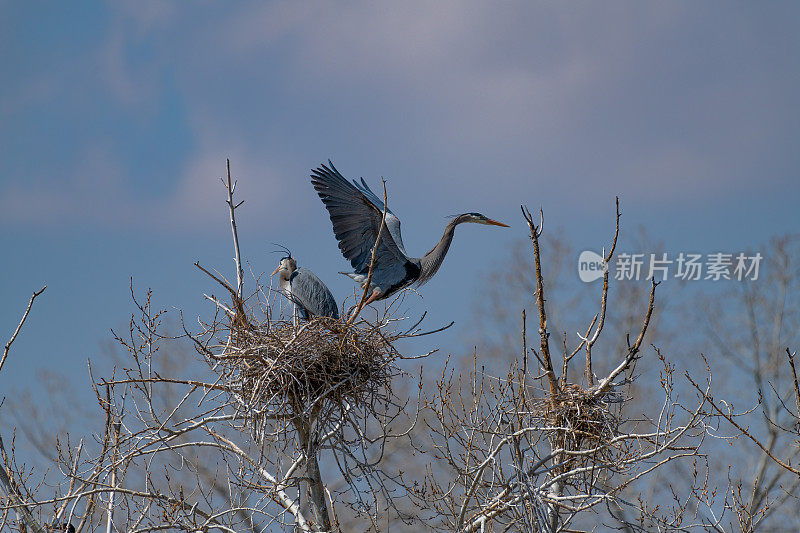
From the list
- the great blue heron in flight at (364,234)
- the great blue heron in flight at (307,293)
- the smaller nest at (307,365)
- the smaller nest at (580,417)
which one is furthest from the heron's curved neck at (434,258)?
the smaller nest at (580,417)

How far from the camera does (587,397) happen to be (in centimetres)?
464

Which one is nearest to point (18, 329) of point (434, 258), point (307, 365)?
point (307, 365)

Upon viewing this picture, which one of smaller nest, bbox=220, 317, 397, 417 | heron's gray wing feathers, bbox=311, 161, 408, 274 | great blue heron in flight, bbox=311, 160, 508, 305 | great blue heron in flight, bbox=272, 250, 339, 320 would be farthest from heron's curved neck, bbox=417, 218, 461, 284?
smaller nest, bbox=220, 317, 397, 417

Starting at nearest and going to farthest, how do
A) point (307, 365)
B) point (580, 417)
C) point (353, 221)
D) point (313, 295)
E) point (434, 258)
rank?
A: 1. point (580, 417)
2. point (307, 365)
3. point (313, 295)
4. point (353, 221)
5. point (434, 258)

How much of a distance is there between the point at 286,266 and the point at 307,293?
0.34 m

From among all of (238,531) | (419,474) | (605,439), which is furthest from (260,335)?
(419,474)

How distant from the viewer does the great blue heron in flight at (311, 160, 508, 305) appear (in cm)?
674

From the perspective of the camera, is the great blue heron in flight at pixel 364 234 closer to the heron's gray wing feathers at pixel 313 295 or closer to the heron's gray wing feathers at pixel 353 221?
the heron's gray wing feathers at pixel 353 221

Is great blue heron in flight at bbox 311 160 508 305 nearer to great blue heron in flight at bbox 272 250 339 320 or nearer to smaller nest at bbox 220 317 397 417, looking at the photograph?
great blue heron in flight at bbox 272 250 339 320

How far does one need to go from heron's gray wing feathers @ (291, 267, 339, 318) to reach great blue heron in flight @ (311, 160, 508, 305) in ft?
1.88

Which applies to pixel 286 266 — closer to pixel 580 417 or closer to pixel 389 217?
pixel 389 217

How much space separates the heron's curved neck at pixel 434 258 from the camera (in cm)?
725

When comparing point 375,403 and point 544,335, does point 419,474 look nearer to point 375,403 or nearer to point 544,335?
point 375,403

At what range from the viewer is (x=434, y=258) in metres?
7.26
